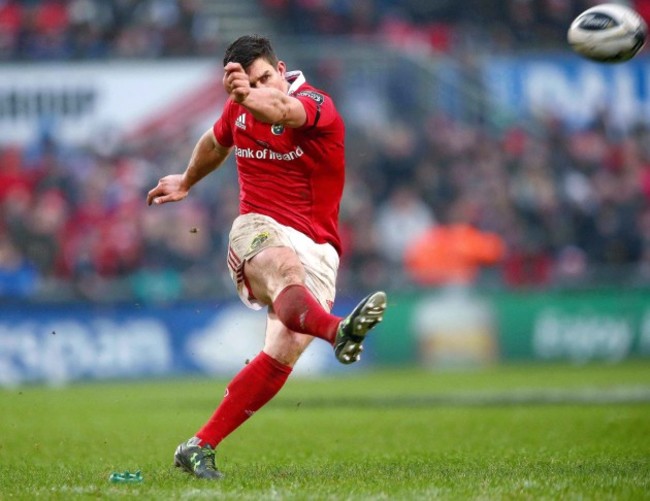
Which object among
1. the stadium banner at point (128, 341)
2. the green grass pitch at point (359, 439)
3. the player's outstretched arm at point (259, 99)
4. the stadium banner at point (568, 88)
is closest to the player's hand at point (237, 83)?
the player's outstretched arm at point (259, 99)

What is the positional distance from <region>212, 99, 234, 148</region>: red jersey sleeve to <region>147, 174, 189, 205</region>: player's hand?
1.44ft

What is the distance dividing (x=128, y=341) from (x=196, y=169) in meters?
9.98

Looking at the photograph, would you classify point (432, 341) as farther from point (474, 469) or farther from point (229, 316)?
point (474, 469)

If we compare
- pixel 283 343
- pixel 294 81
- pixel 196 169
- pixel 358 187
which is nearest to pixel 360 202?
pixel 358 187

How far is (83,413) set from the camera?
1218 centimetres

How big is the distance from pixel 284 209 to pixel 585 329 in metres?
12.2

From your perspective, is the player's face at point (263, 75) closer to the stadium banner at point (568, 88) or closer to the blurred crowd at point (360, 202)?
the blurred crowd at point (360, 202)

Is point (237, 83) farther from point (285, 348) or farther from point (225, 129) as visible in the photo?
point (285, 348)

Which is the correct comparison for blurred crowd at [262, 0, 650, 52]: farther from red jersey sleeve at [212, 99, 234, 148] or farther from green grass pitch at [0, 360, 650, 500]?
red jersey sleeve at [212, 99, 234, 148]

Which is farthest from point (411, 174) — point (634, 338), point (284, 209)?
point (284, 209)

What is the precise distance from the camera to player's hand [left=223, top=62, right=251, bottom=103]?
6.46 metres

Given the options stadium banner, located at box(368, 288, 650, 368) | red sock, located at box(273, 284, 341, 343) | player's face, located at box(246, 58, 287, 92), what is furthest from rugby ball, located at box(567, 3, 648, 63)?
stadium banner, located at box(368, 288, 650, 368)

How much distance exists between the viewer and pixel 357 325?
6.09 meters

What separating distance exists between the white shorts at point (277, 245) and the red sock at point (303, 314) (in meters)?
0.32
